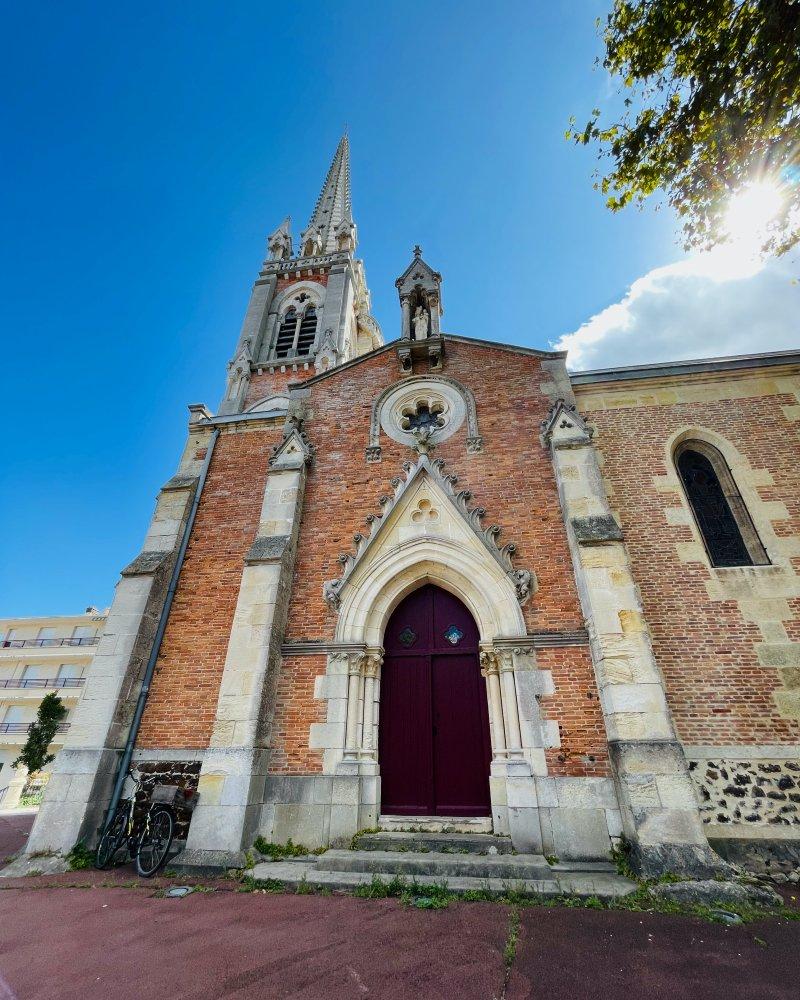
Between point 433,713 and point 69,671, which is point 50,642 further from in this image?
point 433,713

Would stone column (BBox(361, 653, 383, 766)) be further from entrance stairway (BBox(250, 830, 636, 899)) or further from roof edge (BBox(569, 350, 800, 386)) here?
roof edge (BBox(569, 350, 800, 386))

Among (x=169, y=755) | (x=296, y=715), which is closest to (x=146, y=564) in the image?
(x=169, y=755)

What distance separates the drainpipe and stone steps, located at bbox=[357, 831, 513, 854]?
3709 mm

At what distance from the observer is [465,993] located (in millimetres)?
3061

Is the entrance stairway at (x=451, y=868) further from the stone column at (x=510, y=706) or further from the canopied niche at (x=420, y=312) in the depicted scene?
the canopied niche at (x=420, y=312)

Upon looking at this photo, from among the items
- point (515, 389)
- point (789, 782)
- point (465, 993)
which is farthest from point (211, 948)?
point (515, 389)

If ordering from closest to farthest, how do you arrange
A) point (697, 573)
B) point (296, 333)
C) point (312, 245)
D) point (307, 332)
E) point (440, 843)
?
point (440, 843), point (697, 573), point (296, 333), point (307, 332), point (312, 245)

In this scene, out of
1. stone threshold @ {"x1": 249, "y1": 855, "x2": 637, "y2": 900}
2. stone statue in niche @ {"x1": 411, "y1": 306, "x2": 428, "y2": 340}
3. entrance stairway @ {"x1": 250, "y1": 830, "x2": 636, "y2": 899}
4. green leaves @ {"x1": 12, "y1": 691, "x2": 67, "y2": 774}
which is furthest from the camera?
green leaves @ {"x1": 12, "y1": 691, "x2": 67, "y2": 774}

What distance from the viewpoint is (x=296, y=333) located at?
27219 millimetres

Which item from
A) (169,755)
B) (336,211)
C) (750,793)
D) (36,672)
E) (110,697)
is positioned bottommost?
(750,793)

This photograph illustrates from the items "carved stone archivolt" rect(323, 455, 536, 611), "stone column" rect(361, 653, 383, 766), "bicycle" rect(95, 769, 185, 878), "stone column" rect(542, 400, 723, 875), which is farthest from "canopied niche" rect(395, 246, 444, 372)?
"bicycle" rect(95, 769, 185, 878)

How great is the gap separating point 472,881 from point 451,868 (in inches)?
13.4

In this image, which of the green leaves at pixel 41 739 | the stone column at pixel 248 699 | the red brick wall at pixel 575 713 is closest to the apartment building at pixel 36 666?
the green leaves at pixel 41 739

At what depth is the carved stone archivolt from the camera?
7.40m
